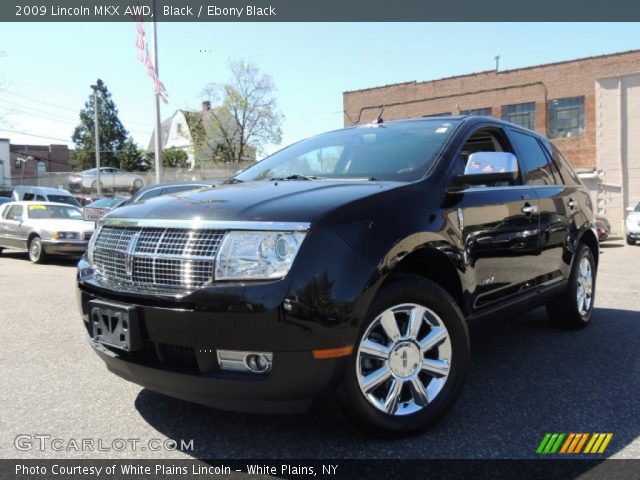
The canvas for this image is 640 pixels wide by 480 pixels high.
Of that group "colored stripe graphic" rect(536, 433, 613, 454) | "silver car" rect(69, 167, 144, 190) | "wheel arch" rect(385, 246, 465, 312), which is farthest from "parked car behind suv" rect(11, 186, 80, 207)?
"colored stripe graphic" rect(536, 433, 613, 454)

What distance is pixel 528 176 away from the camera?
420 centimetres

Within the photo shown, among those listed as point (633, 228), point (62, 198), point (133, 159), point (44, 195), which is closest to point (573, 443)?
point (633, 228)

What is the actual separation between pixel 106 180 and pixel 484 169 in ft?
106

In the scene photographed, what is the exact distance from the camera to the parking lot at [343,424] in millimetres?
2594

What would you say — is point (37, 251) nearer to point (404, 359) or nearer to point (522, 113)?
point (404, 359)

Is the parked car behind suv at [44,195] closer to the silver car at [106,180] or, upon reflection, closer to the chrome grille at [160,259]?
the silver car at [106,180]

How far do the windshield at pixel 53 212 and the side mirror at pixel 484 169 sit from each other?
11648 mm

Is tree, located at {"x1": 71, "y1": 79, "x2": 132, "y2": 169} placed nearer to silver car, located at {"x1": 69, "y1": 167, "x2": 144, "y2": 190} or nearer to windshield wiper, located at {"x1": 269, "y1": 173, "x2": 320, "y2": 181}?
silver car, located at {"x1": 69, "y1": 167, "x2": 144, "y2": 190}

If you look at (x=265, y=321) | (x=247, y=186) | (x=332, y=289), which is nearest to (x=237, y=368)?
(x=265, y=321)

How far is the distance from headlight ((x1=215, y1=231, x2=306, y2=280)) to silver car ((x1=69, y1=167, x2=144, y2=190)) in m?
32.0

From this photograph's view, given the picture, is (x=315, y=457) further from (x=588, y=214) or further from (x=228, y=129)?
(x=228, y=129)

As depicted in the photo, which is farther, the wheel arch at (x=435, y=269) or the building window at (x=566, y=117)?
the building window at (x=566, y=117)

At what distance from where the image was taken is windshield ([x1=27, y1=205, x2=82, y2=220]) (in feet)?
41.1

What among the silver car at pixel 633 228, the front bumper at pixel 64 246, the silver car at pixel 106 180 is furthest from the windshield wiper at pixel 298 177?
the silver car at pixel 106 180
